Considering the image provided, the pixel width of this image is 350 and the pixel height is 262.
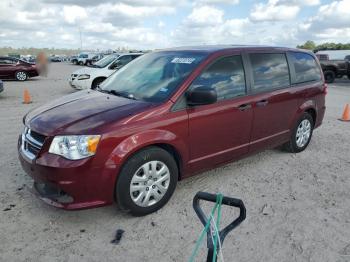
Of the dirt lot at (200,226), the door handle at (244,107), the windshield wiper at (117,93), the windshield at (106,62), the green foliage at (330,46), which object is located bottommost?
the dirt lot at (200,226)

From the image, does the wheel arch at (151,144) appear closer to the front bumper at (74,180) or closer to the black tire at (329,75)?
the front bumper at (74,180)

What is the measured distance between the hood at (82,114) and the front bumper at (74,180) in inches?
11.5

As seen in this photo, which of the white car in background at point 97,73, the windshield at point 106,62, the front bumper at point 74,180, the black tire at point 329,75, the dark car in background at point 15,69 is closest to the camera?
the front bumper at point 74,180

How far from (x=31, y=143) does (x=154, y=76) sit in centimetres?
161

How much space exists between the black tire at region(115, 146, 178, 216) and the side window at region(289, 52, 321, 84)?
2.73 metres

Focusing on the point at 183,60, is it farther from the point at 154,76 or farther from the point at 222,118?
the point at 222,118

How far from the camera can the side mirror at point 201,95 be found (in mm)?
3492

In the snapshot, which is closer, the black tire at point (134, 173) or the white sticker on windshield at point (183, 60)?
the black tire at point (134, 173)

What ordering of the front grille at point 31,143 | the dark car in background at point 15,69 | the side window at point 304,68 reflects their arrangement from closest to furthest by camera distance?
the front grille at point 31,143 < the side window at point 304,68 < the dark car in background at point 15,69

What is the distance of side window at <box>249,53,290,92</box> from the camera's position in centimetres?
449

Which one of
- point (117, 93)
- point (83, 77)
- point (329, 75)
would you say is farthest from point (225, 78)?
point (329, 75)

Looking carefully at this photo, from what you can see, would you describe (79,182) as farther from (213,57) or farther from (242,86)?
(242,86)

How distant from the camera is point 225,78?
412 centimetres

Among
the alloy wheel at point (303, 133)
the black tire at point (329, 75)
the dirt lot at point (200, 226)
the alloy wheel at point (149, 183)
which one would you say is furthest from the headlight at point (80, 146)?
the black tire at point (329, 75)
